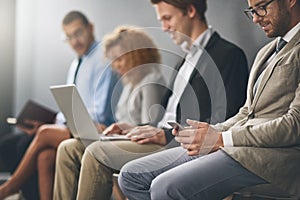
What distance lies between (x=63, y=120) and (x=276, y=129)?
148 cm

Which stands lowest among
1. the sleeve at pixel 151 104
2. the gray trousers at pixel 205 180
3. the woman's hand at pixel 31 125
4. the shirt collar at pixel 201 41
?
the woman's hand at pixel 31 125

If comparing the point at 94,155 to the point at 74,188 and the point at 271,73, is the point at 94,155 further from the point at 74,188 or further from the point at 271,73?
the point at 271,73

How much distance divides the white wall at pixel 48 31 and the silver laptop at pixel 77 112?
Answer: 0.82m

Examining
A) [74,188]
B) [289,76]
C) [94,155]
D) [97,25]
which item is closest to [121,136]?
[94,155]

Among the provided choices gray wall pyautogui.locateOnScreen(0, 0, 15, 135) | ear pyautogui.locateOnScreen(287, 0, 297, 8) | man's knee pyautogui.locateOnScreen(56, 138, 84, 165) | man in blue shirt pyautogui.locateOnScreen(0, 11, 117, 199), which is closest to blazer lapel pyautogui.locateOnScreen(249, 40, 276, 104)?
ear pyautogui.locateOnScreen(287, 0, 297, 8)

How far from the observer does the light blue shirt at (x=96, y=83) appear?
9.14 feet

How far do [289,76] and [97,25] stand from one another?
1.69 metres

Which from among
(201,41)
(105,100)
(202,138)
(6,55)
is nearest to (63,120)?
(105,100)

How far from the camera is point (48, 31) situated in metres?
3.57

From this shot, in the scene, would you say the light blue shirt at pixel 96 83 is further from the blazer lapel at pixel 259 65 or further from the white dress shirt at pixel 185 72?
the blazer lapel at pixel 259 65

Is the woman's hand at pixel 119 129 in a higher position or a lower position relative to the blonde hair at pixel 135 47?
lower

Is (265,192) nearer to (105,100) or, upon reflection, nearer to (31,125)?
(105,100)

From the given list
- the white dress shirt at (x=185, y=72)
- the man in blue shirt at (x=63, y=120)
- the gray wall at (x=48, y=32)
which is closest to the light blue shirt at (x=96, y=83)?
the man in blue shirt at (x=63, y=120)

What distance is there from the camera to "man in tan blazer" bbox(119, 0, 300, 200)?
5.76 feet
